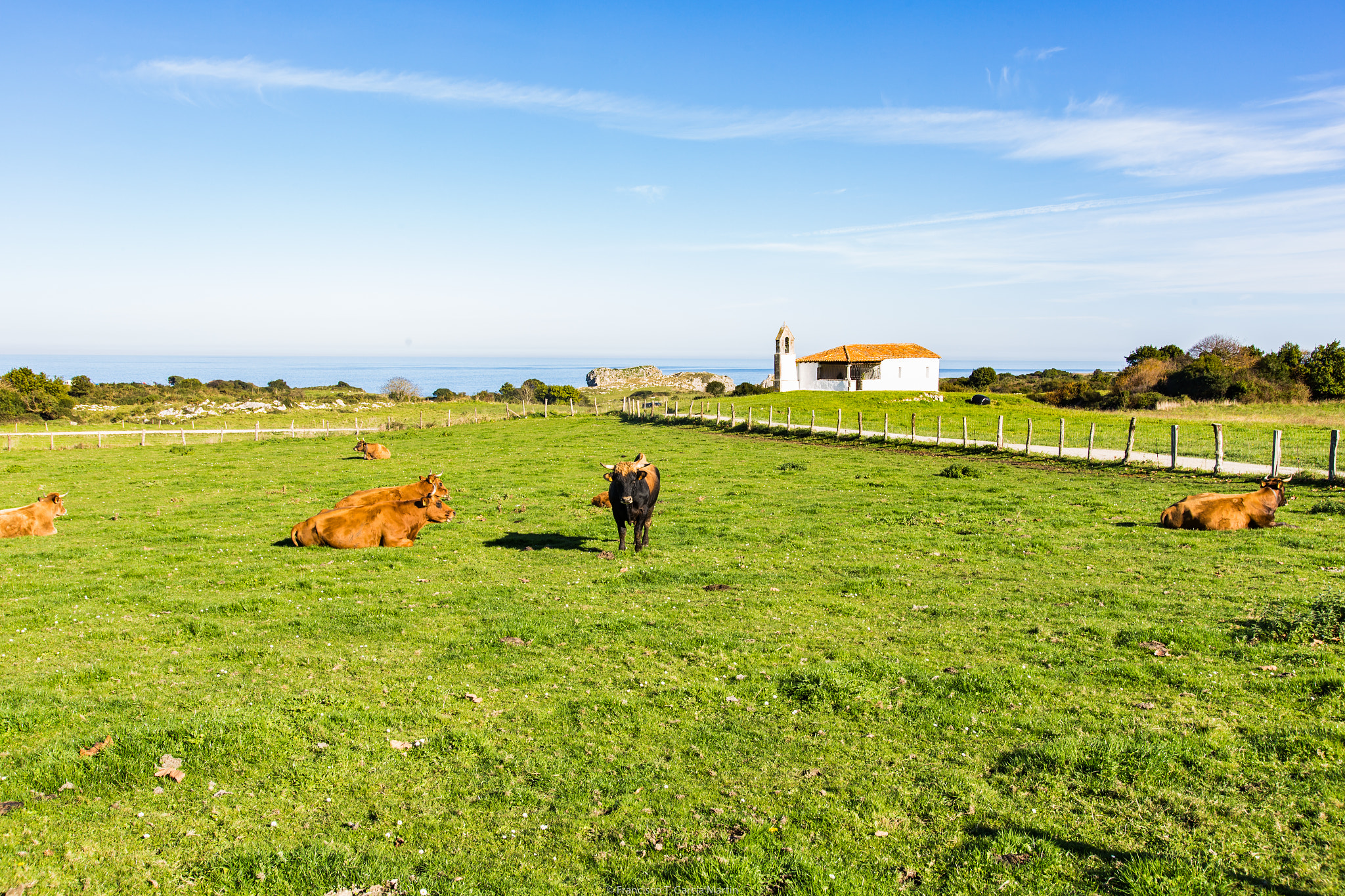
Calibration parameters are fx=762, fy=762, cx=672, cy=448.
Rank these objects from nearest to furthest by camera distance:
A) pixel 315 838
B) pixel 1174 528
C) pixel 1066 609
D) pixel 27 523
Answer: pixel 315 838 → pixel 1066 609 → pixel 1174 528 → pixel 27 523

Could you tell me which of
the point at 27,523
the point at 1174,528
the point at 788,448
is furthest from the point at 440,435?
the point at 1174,528

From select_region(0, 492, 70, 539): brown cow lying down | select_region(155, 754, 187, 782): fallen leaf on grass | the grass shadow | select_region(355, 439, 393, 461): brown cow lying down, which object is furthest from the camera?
select_region(355, 439, 393, 461): brown cow lying down

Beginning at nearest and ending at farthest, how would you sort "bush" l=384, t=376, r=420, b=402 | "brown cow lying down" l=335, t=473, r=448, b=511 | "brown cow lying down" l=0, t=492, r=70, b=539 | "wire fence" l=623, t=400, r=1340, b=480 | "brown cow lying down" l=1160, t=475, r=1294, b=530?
"brown cow lying down" l=1160, t=475, r=1294, b=530
"brown cow lying down" l=0, t=492, r=70, b=539
"brown cow lying down" l=335, t=473, r=448, b=511
"wire fence" l=623, t=400, r=1340, b=480
"bush" l=384, t=376, r=420, b=402

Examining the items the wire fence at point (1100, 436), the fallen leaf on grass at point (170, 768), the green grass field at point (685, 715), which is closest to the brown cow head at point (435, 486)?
the green grass field at point (685, 715)

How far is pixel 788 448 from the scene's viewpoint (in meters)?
40.2

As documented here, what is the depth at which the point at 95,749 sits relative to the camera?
702 cm

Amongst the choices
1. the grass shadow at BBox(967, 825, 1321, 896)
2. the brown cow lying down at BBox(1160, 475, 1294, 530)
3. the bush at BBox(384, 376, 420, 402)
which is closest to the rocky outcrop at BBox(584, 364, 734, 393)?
the bush at BBox(384, 376, 420, 402)

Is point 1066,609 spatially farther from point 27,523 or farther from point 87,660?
point 27,523

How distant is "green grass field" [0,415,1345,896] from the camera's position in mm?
5629

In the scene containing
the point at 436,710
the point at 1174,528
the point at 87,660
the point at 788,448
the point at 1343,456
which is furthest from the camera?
the point at 788,448

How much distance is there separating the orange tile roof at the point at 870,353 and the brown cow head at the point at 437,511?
82.0 meters

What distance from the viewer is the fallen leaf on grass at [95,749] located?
6949 mm

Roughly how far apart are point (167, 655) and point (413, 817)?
5.73 metres

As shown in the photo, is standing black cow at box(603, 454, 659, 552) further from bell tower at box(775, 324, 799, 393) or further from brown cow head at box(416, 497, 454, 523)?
bell tower at box(775, 324, 799, 393)
